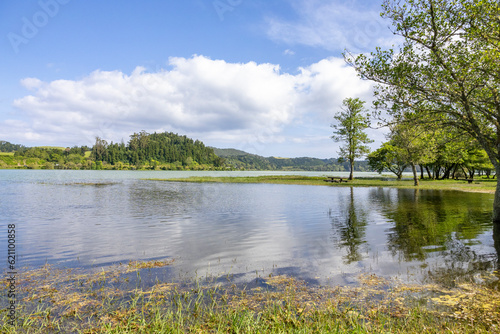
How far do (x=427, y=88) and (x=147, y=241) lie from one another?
819 inches

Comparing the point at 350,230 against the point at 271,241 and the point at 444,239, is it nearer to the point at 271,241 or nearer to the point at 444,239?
the point at 444,239

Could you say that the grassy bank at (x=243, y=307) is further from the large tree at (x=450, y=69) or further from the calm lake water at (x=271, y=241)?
the large tree at (x=450, y=69)

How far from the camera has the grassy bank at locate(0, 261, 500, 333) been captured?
659cm

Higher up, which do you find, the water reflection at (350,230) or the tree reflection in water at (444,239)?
the tree reflection in water at (444,239)

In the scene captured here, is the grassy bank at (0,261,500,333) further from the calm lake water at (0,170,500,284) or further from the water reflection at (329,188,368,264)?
the water reflection at (329,188,368,264)

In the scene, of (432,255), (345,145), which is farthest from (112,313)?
(345,145)

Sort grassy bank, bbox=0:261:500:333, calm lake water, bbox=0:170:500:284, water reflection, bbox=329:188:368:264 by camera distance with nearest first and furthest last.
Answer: grassy bank, bbox=0:261:500:333
calm lake water, bbox=0:170:500:284
water reflection, bbox=329:188:368:264

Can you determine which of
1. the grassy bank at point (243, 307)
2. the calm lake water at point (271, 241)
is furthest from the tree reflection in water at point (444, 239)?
the grassy bank at point (243, 307)

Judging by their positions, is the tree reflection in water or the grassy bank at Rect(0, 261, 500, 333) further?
the tree reflection in water

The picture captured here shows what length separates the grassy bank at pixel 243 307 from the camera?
21.6 feet

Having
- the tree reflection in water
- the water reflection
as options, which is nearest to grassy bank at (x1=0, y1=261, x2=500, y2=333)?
the tree reflection in water

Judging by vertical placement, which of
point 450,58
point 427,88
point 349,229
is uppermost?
point 450,58

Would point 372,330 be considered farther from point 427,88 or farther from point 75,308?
point 427,88

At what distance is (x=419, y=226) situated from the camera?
776 inches
